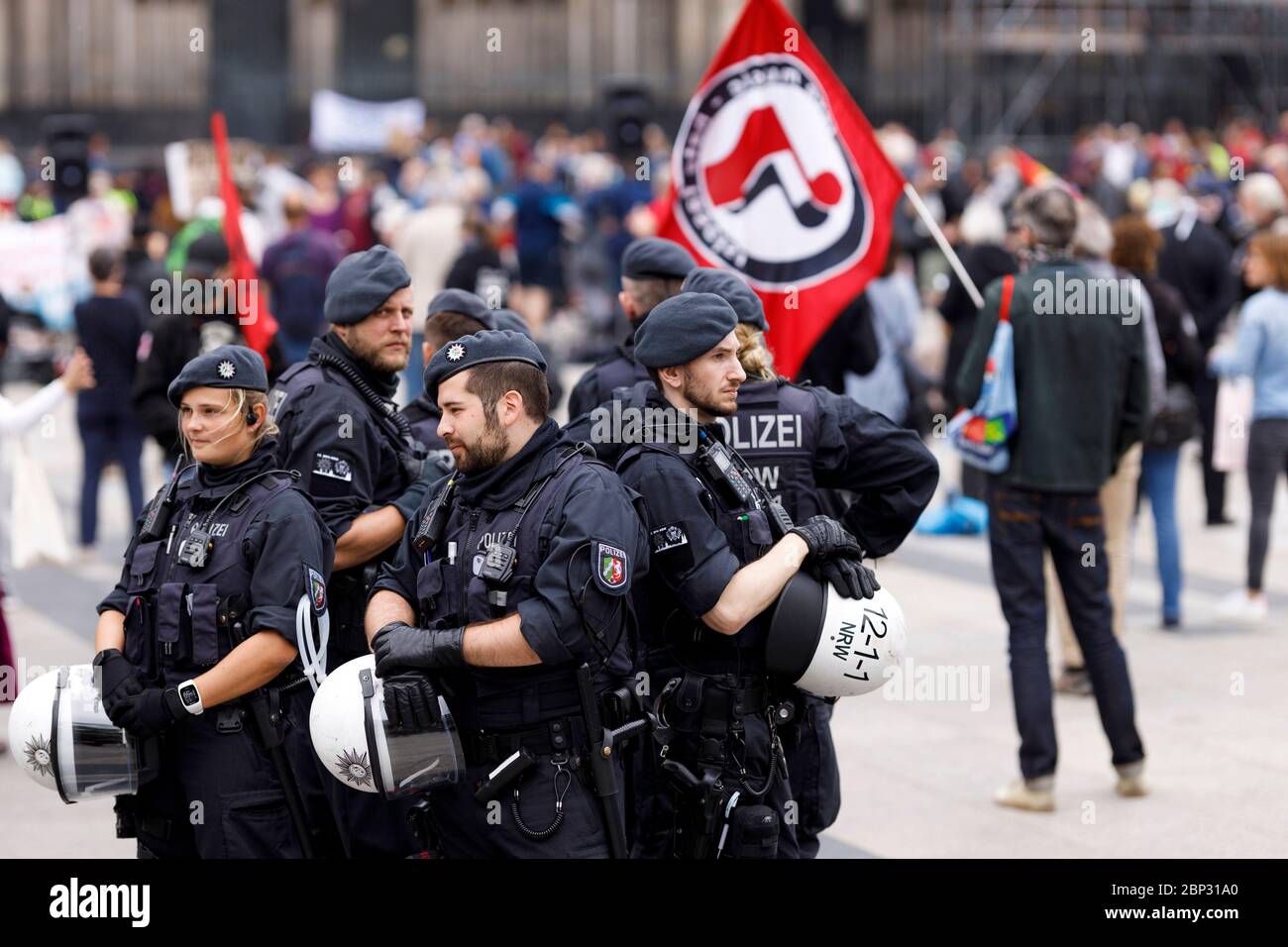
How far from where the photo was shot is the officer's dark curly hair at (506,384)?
4395 mm

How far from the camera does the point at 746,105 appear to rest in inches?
297

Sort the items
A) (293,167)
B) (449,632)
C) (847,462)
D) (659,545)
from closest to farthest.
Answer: (449,632), (659,545), (847,462), (293,167)

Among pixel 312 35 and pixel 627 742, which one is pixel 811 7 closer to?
pixel 312 35

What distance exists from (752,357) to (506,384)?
1.04m

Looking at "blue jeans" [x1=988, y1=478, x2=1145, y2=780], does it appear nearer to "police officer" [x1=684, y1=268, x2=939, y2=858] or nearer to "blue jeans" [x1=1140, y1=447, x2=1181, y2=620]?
"police officer" [x1=684, y1=268, x2=939, y2=858]

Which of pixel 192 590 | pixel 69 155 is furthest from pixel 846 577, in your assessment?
pixel 69 155

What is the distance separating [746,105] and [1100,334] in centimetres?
184

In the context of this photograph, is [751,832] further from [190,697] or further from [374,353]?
[374,353]

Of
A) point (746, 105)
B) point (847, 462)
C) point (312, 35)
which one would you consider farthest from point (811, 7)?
point (847, 462)

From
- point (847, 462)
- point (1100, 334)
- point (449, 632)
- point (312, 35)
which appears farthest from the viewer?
point (312, 35)

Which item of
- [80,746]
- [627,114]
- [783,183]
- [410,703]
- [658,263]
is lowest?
[80,746]

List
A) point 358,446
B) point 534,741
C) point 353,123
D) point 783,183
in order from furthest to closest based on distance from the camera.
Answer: point 353,123, point 783,183, point 358,446, point 534,741

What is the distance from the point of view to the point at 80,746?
466 centimetres

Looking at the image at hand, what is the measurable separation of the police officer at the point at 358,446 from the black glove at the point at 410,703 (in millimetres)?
1045
